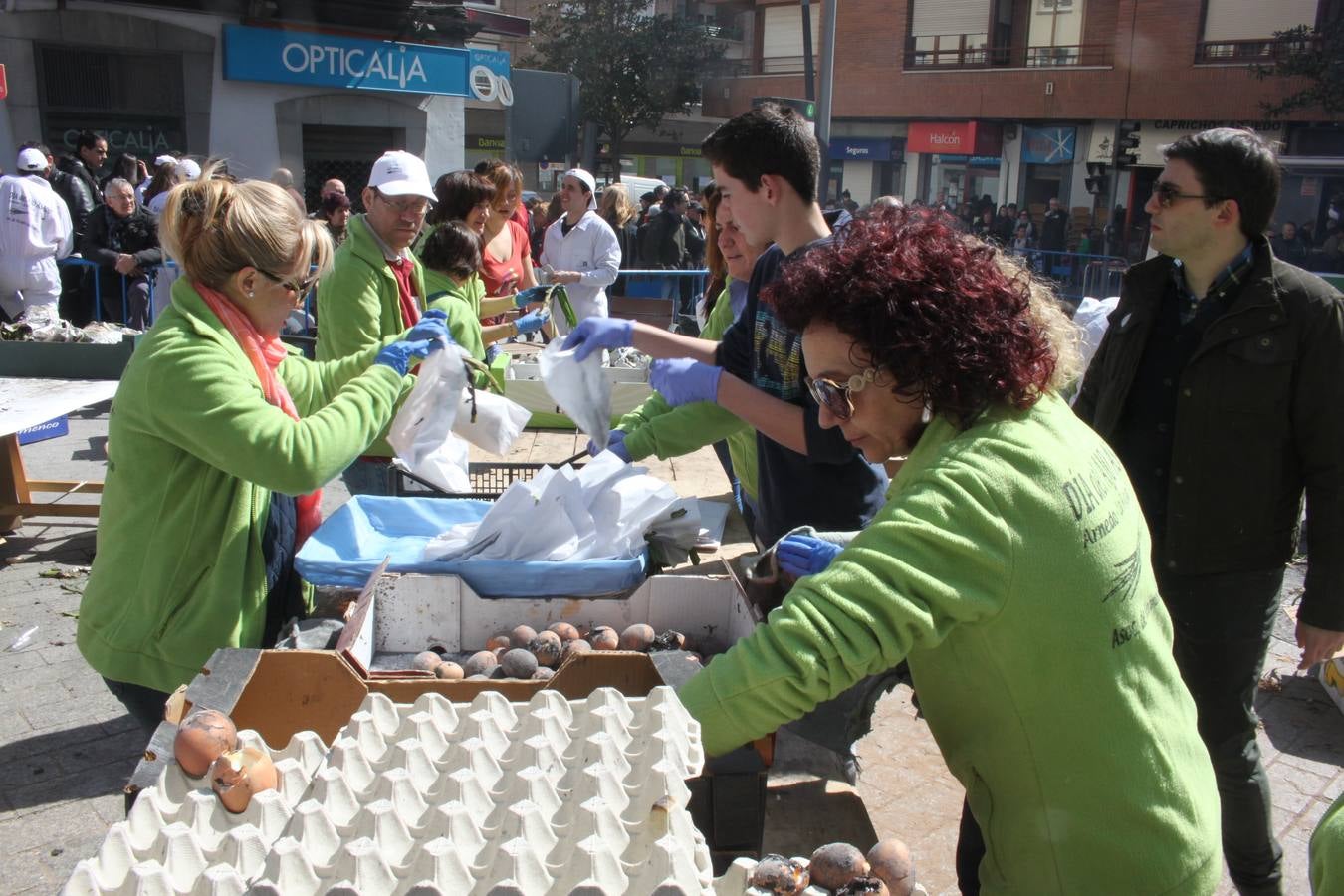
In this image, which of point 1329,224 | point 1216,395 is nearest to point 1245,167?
point 1216,395

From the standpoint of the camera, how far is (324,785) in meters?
1.48

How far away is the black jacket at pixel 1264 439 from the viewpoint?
2.61 meters

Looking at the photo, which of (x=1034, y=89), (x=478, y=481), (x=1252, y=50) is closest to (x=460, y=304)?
(x=478, y=481)

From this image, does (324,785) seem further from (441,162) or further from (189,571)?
(441,162)

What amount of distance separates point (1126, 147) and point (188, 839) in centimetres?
2959

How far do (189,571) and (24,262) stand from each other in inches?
297

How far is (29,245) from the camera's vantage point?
8461 millimetres

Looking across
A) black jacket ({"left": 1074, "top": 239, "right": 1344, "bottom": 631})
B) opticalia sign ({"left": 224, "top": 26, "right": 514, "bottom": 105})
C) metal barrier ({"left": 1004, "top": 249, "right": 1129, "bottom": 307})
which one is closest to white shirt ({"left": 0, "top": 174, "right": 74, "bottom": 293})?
opticalia sign ({"left": 224, "top": 26, "right": 514, "bottom": 105})

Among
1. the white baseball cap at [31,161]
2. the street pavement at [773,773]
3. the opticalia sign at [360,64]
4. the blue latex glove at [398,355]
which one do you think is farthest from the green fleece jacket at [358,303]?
the opticalia sign at [360,64]

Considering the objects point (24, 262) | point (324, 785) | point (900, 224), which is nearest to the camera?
point (324, 785)

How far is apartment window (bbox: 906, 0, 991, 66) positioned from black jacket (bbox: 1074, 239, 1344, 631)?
108ft

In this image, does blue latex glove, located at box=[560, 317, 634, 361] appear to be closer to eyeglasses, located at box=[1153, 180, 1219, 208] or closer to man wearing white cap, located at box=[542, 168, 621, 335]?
eyeglasses, located at box=[1153, 180, 1219, 208]

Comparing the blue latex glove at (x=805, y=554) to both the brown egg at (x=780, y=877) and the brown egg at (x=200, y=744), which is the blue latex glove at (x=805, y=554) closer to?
the brown egg at (x=780, y=877)

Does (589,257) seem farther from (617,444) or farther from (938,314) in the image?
(938,314)
